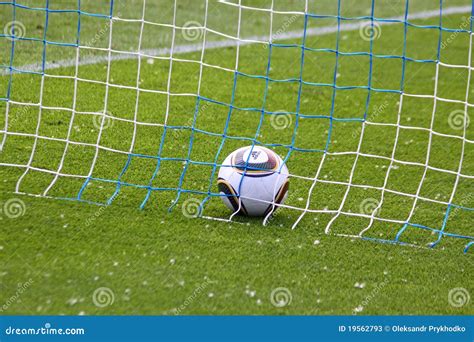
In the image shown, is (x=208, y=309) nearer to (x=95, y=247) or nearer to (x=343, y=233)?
(x=95, y=247)

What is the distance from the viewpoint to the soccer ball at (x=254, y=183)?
4.32 m

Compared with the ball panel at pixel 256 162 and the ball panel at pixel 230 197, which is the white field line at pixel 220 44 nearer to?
the ball panel at pixel 256 162

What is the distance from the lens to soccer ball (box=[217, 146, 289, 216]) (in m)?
4.32

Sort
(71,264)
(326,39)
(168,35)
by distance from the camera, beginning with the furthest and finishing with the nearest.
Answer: (326,39)
(168,35)
(71,264)

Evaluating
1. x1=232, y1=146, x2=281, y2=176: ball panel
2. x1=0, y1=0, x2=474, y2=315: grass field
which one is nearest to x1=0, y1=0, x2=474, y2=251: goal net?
x1=0, y1=0, x2=474, y2=315: grass field

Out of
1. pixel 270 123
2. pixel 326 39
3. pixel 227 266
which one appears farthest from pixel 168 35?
pixel 227 266

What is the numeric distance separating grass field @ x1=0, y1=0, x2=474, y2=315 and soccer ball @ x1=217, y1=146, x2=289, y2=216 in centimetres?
10

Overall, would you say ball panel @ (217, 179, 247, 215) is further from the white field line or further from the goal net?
the white field line

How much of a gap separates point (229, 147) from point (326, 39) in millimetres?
3454

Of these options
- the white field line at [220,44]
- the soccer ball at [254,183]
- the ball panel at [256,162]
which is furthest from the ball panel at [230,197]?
the white field line at [220,44]

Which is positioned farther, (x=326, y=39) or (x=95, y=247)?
(x=326, y=39)

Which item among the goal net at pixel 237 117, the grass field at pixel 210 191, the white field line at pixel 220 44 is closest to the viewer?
the grass field at pixel 210 191

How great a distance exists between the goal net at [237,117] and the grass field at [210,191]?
0.02 m

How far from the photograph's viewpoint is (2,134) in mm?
5172
